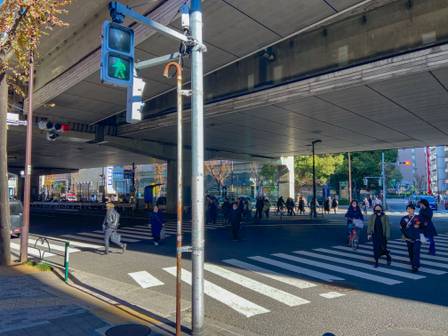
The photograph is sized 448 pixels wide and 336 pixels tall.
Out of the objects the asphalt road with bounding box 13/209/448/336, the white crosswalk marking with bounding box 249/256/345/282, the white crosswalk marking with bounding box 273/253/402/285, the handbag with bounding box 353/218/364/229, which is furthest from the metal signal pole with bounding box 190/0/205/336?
the handbag with bounding box 353/218/364/229

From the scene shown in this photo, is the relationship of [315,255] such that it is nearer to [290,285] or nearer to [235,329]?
[290,285]

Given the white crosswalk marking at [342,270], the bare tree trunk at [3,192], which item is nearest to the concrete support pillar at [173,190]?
the white crosswalk marking at [342,270]

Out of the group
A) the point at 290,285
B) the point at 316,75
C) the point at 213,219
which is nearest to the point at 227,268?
the point at 290,285

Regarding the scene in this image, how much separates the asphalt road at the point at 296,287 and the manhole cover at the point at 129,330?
80 centimetres

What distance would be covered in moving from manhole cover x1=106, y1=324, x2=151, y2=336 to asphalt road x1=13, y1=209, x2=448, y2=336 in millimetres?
800

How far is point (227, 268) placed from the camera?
10266 mm

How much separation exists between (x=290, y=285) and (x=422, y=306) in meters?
2.67

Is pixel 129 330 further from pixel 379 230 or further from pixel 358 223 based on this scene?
pixel 358 223

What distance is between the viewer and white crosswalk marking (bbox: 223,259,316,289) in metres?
8.49

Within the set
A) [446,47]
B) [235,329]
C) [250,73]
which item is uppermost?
[250,73]

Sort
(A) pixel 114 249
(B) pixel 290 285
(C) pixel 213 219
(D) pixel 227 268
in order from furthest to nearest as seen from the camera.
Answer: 1. (C) pixel 213 219
2. (A) pixel 114 249
3. (D) pixel 227 268
4. (B) pixel 290 285

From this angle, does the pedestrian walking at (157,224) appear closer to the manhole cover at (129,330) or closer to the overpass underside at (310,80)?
the overpass underside at (310,80)

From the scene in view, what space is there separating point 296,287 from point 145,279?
3.60 m

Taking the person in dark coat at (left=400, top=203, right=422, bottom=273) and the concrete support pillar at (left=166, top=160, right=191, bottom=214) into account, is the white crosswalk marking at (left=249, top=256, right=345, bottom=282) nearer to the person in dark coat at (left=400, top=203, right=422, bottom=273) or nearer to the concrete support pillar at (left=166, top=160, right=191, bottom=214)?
the person in dark coat at (left=400, top=203, right=422, bottom=273)
